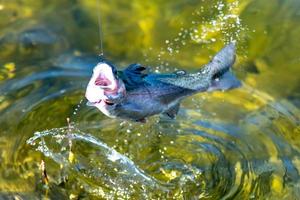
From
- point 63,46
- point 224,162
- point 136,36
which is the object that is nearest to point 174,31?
point 136,36

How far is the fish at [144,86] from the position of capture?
9.73 feet

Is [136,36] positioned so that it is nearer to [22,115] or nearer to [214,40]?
[214,40]

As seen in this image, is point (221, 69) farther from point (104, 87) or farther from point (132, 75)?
point (104, 87)

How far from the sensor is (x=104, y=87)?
2969mm

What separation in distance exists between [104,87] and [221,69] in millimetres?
1014

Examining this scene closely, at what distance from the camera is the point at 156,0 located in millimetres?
5844

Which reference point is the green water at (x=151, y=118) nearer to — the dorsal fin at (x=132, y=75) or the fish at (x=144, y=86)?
the fish at (x=144, y=86)

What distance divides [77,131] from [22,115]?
0.40 metres

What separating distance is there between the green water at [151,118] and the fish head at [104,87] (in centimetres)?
100

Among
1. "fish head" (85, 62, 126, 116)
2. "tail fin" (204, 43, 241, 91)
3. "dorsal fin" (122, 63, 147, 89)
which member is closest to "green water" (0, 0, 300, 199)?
"tail fin" (204, 43, 241, 91)

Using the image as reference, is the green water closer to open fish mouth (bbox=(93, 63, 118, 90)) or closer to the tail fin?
the tail fin

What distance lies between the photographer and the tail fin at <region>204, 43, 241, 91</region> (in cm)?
375

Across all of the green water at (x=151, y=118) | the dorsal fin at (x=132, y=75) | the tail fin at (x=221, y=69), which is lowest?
the green water at (x=151, y=118)

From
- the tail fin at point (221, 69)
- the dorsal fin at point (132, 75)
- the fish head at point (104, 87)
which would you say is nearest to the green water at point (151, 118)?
the tail fin at point (221, 69)
